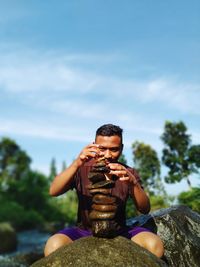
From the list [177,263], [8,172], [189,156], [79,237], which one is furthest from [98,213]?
[8,172]

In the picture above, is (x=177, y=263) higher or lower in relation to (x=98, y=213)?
lower

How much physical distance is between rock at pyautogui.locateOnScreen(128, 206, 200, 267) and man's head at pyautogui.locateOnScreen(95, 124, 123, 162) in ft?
5.77

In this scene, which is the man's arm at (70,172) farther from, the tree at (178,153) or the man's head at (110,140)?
the tree at (178,153)

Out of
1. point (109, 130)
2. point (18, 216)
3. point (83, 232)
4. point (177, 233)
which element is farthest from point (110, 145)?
point (18, 216)

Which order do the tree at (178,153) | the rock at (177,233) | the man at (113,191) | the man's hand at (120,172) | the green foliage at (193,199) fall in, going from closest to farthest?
1. the man's hand at (120,172)
2. the man at (113,191)
3. the rock at (177,233)
4. the green foliage at (193,199)
5. the tree at (178,153)

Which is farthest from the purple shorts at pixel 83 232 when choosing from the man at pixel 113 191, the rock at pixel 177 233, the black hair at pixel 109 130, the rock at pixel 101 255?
the rock at pixel 177 233

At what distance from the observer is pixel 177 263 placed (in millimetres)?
6078

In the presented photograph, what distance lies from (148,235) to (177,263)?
144cm

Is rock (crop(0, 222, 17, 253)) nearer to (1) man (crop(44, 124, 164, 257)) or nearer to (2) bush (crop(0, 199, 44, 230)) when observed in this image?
(2) bush (crop(0, 199, 44, 230))

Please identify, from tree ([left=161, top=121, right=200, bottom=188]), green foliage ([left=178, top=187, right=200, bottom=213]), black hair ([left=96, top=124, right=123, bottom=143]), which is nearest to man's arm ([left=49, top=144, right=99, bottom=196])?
black hair ([left=96, top=124, right=123, bottom=143])

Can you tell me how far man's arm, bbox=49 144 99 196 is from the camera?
4484 mm

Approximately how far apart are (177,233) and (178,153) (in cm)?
1790

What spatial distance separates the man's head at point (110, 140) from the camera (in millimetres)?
4789

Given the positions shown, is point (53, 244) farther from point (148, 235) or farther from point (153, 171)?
point (153, 171)
